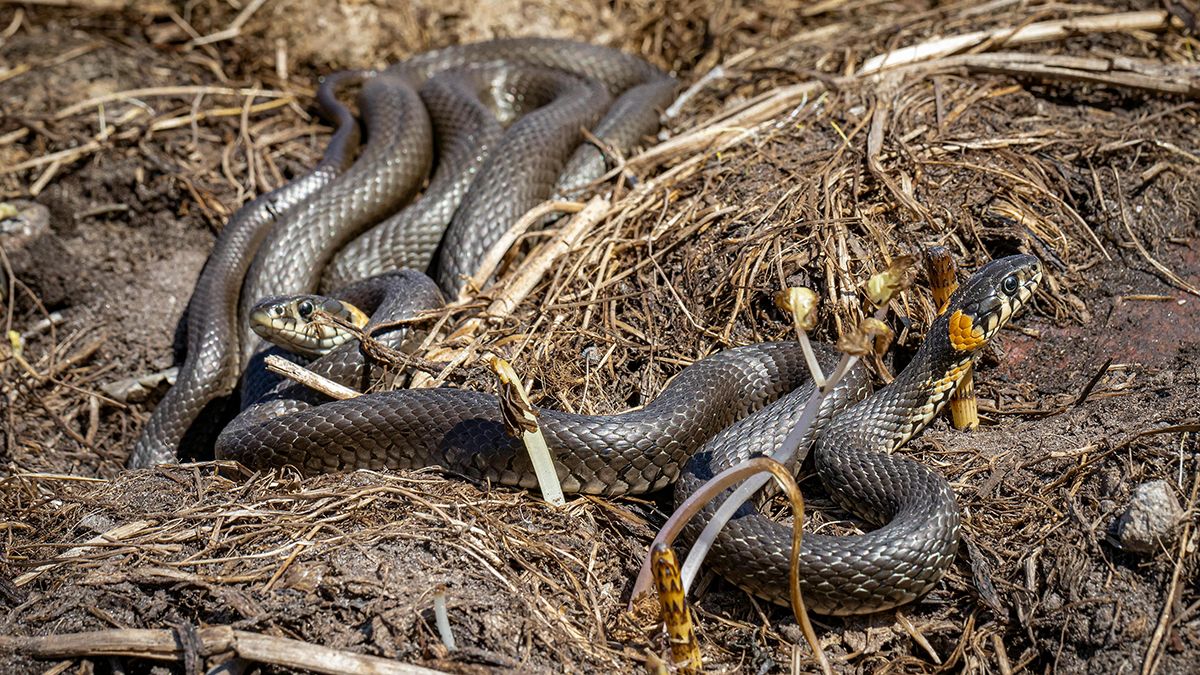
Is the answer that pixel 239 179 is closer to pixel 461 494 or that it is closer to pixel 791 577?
pixel 461 494

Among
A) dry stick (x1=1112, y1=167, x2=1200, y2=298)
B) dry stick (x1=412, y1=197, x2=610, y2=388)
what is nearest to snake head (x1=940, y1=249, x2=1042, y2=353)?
dry stick (x1=1112, y1=167, x2=1200, y2=298)

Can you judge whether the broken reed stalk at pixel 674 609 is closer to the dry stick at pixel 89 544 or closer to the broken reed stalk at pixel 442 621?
the broken reed stalk at pixel 442 621

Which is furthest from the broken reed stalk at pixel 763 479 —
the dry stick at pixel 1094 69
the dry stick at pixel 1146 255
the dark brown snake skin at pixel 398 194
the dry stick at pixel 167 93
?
the dry stick at pixel 167 93

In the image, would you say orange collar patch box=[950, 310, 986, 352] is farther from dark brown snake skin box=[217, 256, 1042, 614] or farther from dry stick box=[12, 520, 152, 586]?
dry stick box=[12, 520, 152, 586]

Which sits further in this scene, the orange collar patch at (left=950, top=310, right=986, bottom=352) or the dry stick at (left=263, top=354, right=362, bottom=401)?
the dry stick at (left=263, top=354, right=362, bottom=401)

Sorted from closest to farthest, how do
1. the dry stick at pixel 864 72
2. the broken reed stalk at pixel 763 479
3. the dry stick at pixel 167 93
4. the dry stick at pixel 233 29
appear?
the broken reed stalk at pixel 763 479 → the dry stick at pixel 864 72 → the dry stick at pixel 167 93 → the dry stick at pixel 233 29

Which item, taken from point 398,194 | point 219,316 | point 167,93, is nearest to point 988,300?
point 398,194
